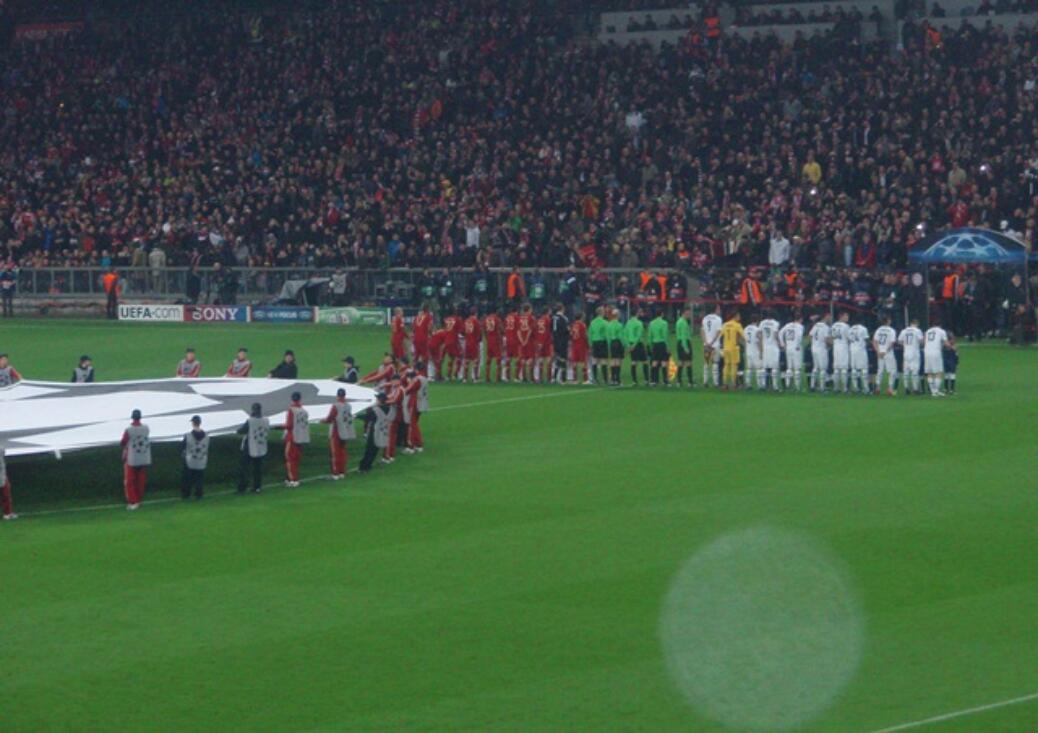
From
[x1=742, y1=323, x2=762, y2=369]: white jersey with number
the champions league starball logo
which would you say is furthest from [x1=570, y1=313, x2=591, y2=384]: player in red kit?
the champions league starball logo

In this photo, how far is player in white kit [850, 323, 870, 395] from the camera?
122ft

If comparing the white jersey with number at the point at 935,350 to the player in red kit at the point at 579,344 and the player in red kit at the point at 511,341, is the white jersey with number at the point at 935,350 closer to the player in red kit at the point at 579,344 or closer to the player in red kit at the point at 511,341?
the player in red kit at the point at 579,344

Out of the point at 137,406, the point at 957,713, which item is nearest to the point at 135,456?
the point at 137,406

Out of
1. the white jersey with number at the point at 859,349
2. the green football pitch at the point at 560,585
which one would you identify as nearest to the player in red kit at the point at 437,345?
the green football pitch at the point at 560,585

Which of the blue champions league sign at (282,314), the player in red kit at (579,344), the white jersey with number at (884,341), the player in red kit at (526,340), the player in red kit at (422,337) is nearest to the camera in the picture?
the white jersey with number at (884,341)

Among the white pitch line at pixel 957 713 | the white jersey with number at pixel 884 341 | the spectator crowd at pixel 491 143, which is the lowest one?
the white pitch line at pixel 957 713

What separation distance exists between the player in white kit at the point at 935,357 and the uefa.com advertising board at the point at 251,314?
20532mm

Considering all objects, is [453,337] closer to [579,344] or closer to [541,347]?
[541,347]

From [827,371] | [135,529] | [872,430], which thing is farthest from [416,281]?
[135,529]

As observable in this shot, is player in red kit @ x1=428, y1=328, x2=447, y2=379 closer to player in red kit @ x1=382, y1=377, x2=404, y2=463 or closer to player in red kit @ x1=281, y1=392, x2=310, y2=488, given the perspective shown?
player in red kit @ x1=382, y1=377, x2=404, y2=463

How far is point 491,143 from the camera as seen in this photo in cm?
5869

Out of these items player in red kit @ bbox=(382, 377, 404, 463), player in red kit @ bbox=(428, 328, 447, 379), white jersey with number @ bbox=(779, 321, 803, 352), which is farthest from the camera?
player in red kit @ bbox=(428, 328, 447, 379)

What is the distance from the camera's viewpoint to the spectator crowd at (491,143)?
5019 cm

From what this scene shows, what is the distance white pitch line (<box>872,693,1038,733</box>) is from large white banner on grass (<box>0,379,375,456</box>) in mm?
14463
